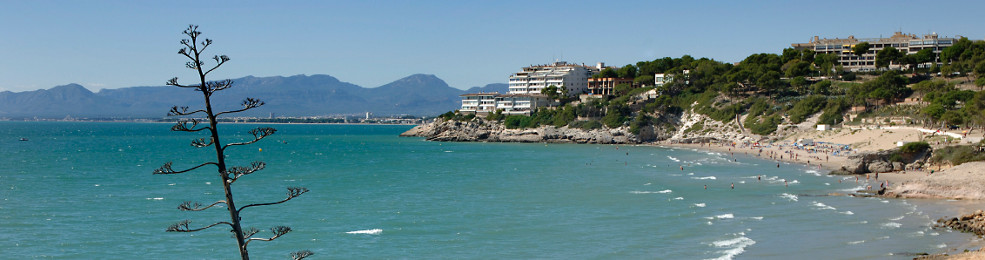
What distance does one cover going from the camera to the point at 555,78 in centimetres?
12900

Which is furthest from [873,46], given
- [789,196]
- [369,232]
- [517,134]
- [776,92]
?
[369,232]

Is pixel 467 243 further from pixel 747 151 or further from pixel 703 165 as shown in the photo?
pixel 747 151

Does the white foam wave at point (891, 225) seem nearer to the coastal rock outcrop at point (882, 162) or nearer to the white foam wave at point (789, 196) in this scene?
the white foam wave at point (789, 196)

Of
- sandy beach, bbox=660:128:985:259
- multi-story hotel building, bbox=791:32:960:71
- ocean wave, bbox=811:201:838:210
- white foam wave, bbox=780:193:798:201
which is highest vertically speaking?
multi-story hotel building, bbox=791:32:960:71

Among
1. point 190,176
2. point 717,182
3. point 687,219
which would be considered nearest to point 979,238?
point 687,219

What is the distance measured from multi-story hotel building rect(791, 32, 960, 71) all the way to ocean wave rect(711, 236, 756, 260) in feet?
298

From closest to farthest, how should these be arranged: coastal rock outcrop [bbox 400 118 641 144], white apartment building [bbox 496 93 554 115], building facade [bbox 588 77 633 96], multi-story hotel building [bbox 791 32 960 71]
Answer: coastal rock outcrop [bbox 400 118 641 144] < multi-story hotel building [bbox 791 32 960 71] < white apartment building [bbox 496 93 554 115] < building facade [bbox 588 77 633 96]

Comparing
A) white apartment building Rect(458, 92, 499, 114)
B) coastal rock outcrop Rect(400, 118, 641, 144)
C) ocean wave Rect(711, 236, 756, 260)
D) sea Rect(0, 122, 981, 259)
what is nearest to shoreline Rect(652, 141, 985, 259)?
sea Rect(0, 122, 981, 259)

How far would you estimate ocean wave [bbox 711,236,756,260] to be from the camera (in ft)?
84.8

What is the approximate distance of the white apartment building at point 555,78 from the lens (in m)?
129

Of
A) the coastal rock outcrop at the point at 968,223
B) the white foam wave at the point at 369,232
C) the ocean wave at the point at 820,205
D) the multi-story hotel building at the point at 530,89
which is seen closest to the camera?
the coastal rock outcrop at the point at 968,223

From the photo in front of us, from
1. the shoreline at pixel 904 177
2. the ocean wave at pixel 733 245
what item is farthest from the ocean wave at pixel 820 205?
the ocean wave at pixel 733 245

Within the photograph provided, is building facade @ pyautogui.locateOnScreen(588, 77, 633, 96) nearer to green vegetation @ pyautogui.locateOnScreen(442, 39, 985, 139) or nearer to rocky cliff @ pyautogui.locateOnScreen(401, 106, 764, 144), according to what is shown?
green vegetation @ pyautogui.locateOnScreen(442, 39, 985, 139)

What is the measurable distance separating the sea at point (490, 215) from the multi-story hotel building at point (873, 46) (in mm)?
62906
